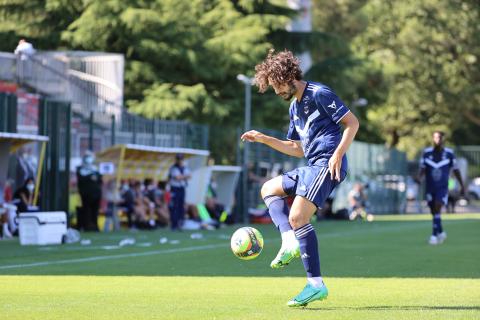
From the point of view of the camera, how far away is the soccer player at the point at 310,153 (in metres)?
9.60

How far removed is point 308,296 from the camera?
372 inches

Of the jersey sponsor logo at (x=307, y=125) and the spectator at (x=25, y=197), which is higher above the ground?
the jersey sponsor logo at (x=307, y=125)

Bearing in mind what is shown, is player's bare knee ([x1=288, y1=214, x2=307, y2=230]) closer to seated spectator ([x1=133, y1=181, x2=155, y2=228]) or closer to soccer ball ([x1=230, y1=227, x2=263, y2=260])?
soccer ball ([x1=230, y1=227, x2=263, y2=260])

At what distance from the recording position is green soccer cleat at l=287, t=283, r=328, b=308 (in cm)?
946

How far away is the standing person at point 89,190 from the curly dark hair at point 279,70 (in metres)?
16.9

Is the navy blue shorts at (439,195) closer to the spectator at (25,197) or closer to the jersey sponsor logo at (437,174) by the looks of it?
the jersey sponsor logo at (437,174)

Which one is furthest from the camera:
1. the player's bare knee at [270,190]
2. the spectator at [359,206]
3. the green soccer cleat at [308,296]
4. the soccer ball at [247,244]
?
the spectator at [359,206]

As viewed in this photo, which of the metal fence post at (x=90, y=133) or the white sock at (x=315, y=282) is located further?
the metal fence post at (x=90, y=133)

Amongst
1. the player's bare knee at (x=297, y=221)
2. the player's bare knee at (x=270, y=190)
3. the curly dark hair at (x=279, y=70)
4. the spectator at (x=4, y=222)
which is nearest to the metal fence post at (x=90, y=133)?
the spectator at (x=4, y=222)

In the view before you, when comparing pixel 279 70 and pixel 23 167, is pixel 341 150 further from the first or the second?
pixel 23 167

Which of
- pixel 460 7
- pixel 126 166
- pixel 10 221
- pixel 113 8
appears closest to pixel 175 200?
pixel 126 166

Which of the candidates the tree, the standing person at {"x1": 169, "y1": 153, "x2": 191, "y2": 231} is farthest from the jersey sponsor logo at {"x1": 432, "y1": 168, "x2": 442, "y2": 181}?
the tree

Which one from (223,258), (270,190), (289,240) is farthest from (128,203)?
(289,240)

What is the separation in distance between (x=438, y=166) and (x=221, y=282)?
31.2ft
